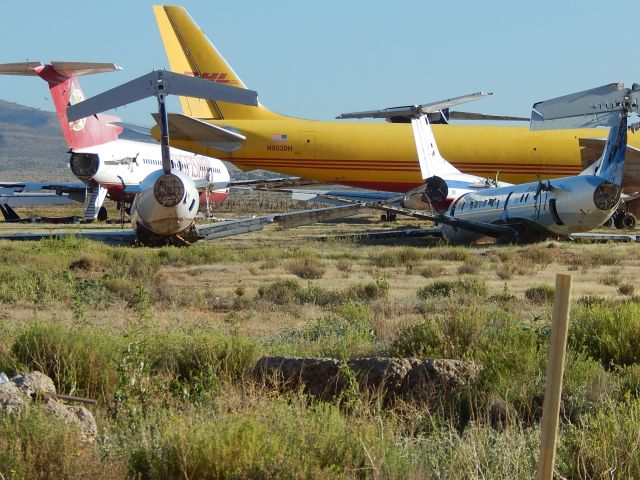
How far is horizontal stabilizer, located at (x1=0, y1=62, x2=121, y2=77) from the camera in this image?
3959 centimetres

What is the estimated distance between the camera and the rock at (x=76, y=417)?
6641 mm

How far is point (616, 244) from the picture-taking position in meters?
29.6

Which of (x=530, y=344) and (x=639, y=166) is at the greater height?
(x=639, y=166)

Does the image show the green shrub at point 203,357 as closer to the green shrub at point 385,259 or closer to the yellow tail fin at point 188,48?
the green shrub at point 385,259

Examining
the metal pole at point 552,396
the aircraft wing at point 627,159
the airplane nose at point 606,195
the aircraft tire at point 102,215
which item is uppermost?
the aircraft wing at point 627,159

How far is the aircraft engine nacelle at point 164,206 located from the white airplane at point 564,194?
5811 millimetres

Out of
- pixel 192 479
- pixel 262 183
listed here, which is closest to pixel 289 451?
pixel 192 479

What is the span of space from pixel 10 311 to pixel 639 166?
88.0ft

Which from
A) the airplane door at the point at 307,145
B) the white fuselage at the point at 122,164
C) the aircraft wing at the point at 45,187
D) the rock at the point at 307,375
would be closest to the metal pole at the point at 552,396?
the rock at the point at 307,375

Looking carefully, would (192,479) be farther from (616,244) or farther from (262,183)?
(262,183)

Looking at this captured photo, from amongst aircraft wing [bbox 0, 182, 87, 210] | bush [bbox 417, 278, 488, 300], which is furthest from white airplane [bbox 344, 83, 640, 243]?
aircraft wing [bbox 0, 182, 87, 210]

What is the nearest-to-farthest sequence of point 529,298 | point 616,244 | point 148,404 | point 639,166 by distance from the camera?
point 148,404 < point 529,298 < point 616,244 < point 639,166

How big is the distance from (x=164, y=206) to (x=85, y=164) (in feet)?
87.3

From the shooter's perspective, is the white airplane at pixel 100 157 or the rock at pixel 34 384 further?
the white airplane at pixel 100 157
